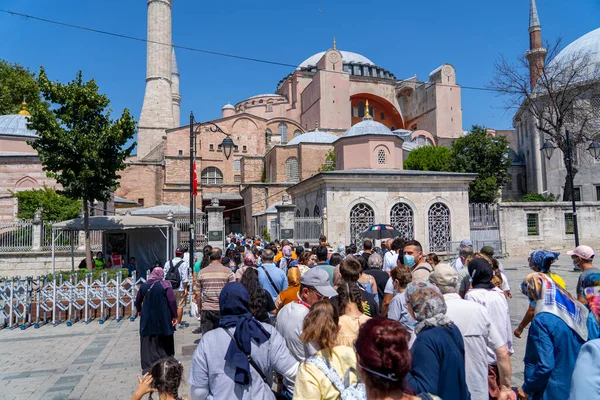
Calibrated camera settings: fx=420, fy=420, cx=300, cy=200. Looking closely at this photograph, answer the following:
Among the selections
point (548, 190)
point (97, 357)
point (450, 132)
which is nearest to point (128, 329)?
point (97, 357)

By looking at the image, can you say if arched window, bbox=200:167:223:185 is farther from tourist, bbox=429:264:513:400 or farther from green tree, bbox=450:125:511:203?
tourist, bbox=429:264:513:400

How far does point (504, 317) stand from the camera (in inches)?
153

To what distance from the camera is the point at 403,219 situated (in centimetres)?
1870

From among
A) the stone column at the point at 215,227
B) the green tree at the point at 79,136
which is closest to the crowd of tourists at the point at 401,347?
the green tree at the point at 79,136

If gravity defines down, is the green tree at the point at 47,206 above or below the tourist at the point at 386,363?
above

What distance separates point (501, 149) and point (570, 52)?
1394cm

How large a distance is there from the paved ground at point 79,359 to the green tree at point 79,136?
4662 mm

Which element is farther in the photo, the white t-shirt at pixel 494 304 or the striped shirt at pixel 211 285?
the striped shirt at pixel 211 285

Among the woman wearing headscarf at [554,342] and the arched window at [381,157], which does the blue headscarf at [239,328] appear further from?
the arched window at [381,157]

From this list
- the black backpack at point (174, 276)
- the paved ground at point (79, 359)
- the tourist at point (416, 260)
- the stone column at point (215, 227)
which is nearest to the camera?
the tourist at point (416, 260)

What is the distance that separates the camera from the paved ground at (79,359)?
5.49 metres

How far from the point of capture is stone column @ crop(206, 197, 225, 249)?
53.6 feet

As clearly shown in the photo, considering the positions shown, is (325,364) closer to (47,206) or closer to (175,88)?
(47,206)

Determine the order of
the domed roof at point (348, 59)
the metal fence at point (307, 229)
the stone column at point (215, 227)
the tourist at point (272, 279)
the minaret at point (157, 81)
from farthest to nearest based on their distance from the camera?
the domed roof at point (348, 59) < the minaret at point (157, 81) < the metal fence at point (307, 229) < the stone column at point (215, 227) < the tourist at point (272, 279)
